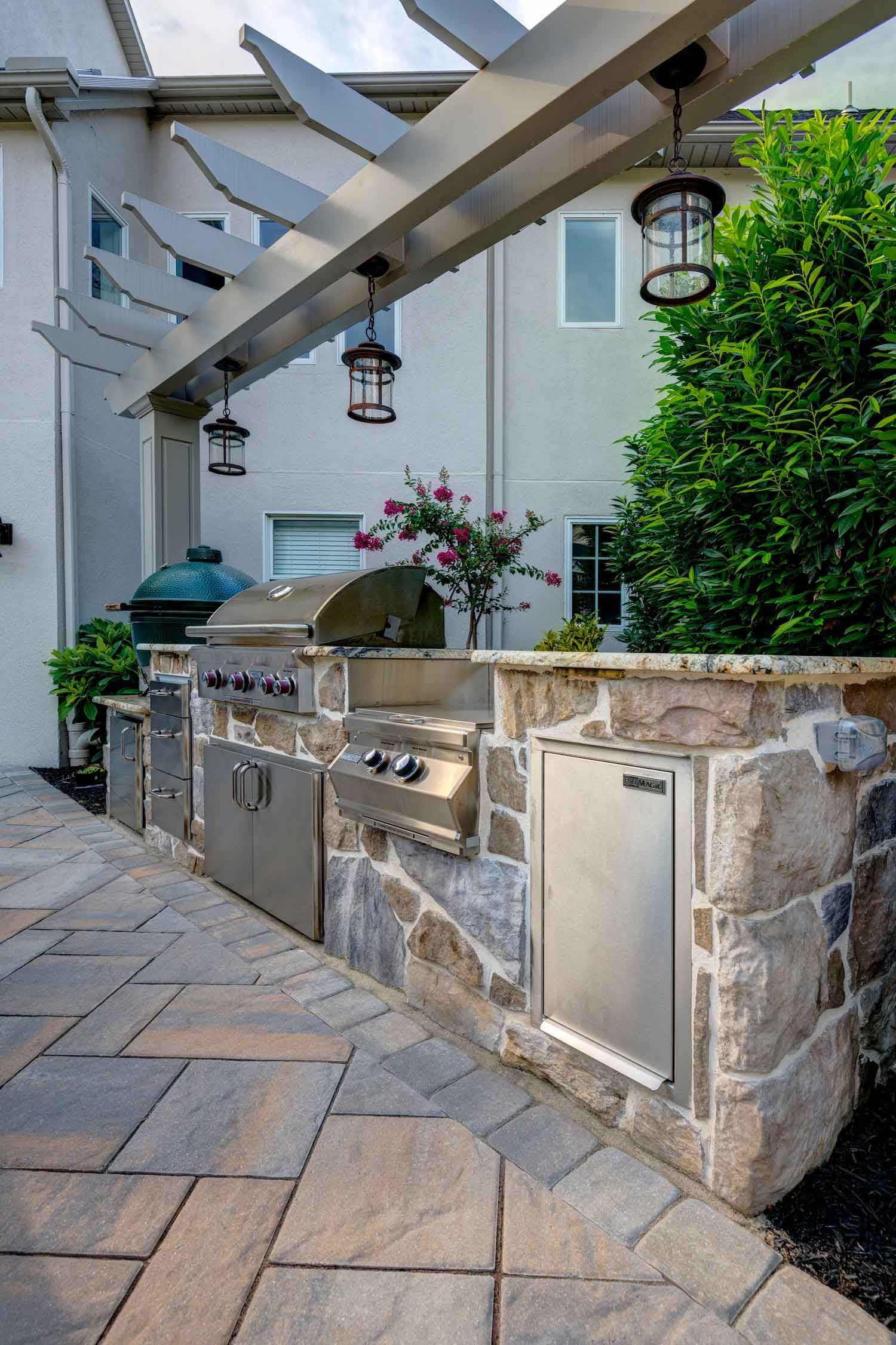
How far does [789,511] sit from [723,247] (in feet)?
Result: 3.90

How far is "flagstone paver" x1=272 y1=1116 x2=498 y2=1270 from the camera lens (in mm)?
1259

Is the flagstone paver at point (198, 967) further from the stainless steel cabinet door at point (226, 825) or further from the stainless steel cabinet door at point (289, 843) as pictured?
the stainless steel cabinet door at point (226, 825)

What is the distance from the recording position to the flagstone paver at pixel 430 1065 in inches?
69.2

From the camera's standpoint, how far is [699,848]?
1390mm

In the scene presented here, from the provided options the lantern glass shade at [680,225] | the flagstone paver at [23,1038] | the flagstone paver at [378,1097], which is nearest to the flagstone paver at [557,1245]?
the flagstone paver at [378,1097]

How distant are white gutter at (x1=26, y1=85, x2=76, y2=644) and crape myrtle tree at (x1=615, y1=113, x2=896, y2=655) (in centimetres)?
509

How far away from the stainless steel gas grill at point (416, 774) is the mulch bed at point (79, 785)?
9.98 ft

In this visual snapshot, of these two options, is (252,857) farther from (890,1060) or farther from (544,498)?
(544,498)

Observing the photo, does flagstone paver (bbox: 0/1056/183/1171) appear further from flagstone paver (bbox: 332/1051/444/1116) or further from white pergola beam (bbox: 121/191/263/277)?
white pergola beam (bbox: 121/191/263/277)

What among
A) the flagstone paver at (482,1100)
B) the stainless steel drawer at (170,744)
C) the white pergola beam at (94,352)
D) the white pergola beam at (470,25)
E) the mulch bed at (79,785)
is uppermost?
the white pergola beam at (94,352)

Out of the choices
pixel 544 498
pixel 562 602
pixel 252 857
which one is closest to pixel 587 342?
pixel 544 498

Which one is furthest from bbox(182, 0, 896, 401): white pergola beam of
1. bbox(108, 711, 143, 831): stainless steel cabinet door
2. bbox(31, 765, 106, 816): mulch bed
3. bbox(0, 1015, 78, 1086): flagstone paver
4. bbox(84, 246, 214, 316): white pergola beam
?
bbox(31, 765, 106, 816): mulch bed

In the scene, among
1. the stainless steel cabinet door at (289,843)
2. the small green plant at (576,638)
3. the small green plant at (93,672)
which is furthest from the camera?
the small green plant at (93,672)

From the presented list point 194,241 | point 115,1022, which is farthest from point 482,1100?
point 194,241
